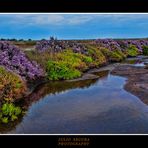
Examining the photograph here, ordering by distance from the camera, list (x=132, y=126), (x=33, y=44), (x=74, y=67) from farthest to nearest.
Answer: (x=74, y=67) → (x=33, y=44) → (x=132, y=126)

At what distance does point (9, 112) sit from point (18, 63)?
1.92ft

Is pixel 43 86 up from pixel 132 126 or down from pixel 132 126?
up

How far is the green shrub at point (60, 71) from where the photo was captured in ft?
12.2

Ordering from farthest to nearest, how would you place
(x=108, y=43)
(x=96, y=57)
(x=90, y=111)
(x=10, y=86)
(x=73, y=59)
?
1. (x=96, y=57)
2. (x=73, y=59)
3. (x=108, y=43)
4. (x=10, y=86)
5. (x=90, y=111)

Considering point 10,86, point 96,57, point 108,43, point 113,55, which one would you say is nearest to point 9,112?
point 10,86

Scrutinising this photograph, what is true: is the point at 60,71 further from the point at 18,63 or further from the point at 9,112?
the point at 9,112

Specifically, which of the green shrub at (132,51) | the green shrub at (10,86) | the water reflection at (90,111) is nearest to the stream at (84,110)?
the water reflection at (90,111)

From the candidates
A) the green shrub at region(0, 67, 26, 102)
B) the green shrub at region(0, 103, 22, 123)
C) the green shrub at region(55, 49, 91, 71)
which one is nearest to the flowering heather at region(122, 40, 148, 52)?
the green shrub at region(55, 49, 91, 71)

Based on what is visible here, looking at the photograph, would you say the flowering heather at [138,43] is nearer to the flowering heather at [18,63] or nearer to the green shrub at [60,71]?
the green shrub at [60,71]

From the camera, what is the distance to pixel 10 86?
358cm

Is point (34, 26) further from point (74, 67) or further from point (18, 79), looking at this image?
point (74, 67)
